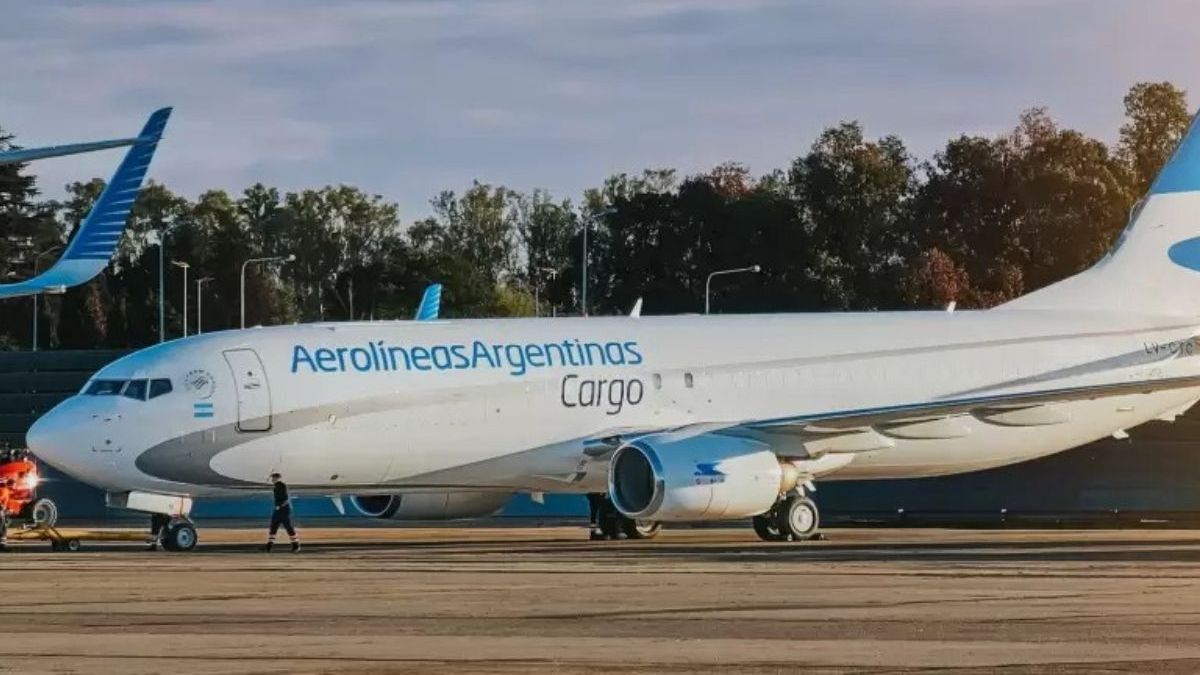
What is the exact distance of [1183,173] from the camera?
1735 inches

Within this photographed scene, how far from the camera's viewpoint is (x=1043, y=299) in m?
43.2

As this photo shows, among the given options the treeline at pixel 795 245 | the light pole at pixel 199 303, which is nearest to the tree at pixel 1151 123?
the treeline at pixel 795 245

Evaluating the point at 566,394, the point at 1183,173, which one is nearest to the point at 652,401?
the point at 566,394

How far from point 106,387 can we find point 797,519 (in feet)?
36.3

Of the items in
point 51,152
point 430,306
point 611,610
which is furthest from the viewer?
point 430,306

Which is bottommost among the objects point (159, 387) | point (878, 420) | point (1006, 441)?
point (1006, 441)

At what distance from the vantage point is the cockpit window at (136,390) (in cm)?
3491

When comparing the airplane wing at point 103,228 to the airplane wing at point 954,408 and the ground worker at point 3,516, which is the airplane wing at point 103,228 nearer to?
the ground worker at point 3,516

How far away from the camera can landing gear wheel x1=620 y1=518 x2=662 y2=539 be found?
40.1 meters

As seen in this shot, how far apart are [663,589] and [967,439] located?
59.4 ft

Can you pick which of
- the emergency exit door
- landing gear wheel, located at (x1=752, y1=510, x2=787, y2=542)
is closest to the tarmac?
the emergency exit door

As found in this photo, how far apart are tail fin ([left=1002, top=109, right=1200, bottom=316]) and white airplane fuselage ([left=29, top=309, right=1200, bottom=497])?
18.1 inches

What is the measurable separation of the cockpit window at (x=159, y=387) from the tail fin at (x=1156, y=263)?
16.4m

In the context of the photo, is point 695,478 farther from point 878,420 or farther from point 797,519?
point 878,420
